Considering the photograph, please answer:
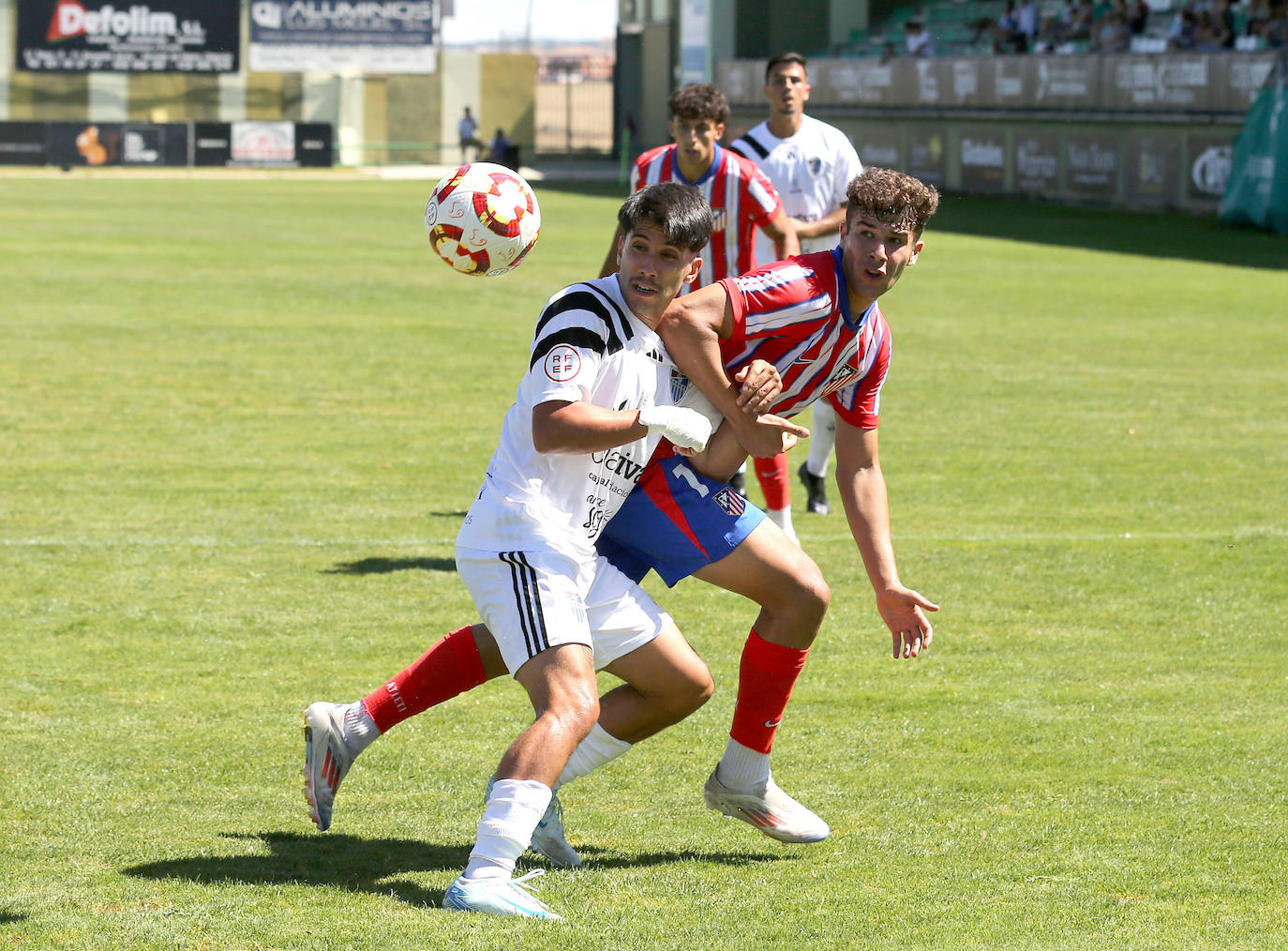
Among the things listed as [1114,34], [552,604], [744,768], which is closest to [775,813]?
[744,768]

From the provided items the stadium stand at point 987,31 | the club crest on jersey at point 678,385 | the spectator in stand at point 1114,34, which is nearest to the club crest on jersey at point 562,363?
the club crest on jersey at point 678,385

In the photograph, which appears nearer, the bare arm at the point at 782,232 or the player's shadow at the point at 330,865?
the player's shadow at the point at 330,865

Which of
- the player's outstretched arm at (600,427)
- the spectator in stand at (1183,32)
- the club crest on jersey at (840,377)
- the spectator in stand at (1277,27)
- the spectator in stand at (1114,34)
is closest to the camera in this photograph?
the player's outstretched arm at (600,427)

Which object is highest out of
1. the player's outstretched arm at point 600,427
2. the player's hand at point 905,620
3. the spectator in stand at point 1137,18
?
the spectator in stand at point 1137,18

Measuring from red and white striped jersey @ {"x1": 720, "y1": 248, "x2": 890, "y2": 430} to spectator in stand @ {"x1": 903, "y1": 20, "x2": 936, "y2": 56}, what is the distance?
1545 inches

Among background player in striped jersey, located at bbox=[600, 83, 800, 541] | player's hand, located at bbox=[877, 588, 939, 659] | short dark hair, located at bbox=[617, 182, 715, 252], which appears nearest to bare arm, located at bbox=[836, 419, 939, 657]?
player's hand, located at bbox=[877, 588, 939, 659]

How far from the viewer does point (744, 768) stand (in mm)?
4836

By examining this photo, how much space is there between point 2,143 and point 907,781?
48.8 m

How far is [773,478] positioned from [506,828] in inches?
172

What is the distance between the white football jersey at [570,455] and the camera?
4.38 m

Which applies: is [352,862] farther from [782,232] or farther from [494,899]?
[782,232]

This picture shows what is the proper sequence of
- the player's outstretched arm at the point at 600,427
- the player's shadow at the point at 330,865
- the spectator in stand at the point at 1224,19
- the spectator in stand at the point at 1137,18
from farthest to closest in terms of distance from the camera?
the spectator in stand at the point at 1137,18 → the spectator in stand at the point at 1224,19 → the player's shadow at the point at 330,865 → the player's outstretched arm at the point at 600,427

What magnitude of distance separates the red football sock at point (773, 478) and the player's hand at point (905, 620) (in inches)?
130

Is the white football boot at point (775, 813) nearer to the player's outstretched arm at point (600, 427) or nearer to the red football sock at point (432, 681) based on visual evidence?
the red football sock at point (432, 681)
